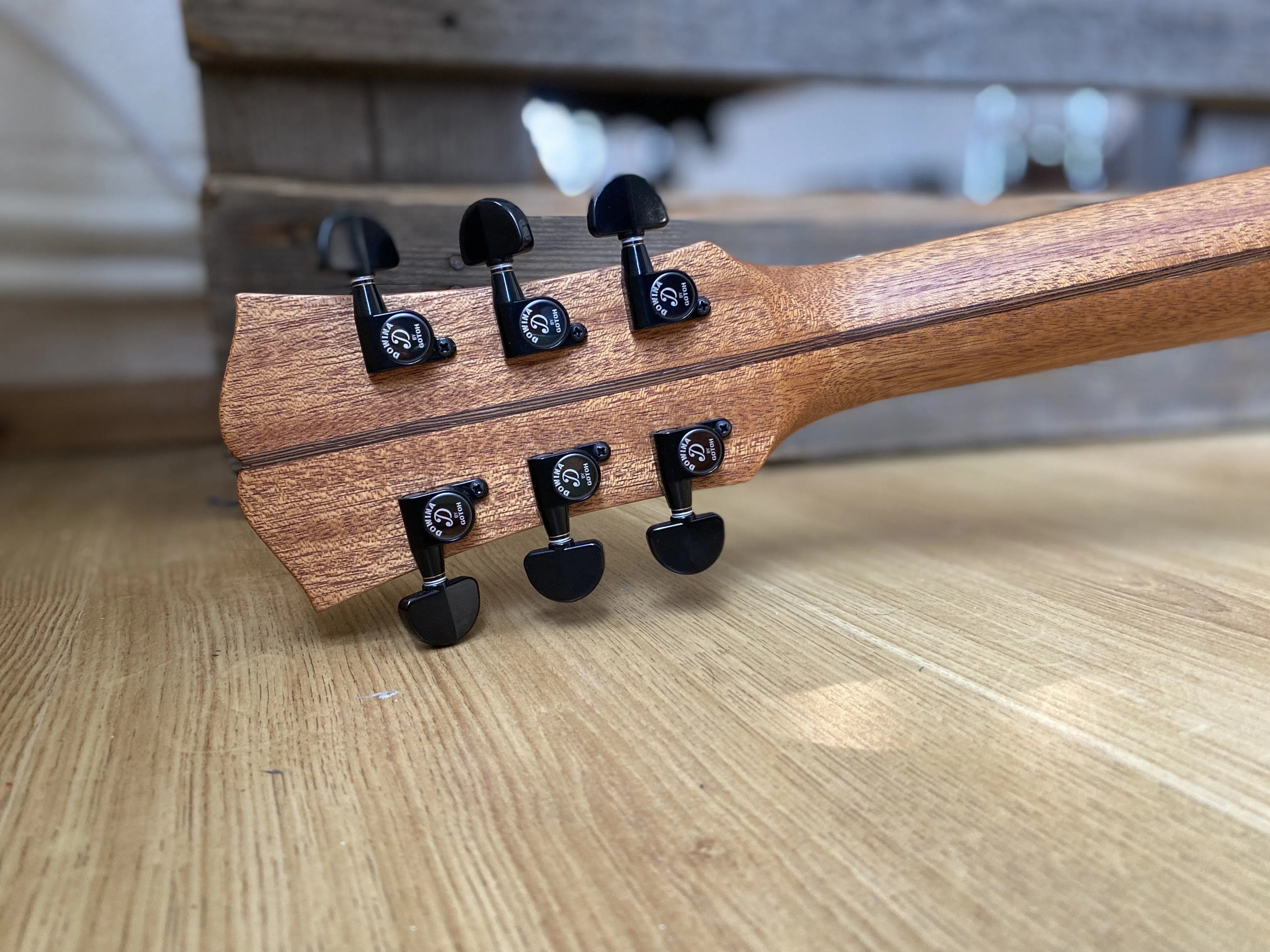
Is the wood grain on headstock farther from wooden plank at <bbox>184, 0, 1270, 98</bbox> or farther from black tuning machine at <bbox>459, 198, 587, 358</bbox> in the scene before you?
wooden plank at <bbox>184, 0, 1270, 98</bbox>

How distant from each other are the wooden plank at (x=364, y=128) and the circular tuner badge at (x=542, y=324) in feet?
2.22

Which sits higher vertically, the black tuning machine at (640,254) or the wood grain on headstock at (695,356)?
the black tuning machine at (640,254)

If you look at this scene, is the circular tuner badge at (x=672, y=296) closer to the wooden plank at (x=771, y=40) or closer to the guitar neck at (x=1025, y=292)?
the guitar neck at (x=1025, y=292)

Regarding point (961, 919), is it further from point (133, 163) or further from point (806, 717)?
point (133, 163)

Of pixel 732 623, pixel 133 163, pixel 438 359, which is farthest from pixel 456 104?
pixel 732 623

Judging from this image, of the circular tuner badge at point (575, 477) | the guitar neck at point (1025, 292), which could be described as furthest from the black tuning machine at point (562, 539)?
the guitar neck at point (1025, 292)

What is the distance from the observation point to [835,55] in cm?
121

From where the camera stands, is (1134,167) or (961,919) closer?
(961,919)

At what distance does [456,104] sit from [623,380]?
2.50 ft

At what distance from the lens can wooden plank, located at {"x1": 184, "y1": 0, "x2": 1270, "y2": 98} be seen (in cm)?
99

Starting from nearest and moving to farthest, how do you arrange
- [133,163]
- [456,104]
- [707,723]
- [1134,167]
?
[707,723] < [456,104] < [133,163] < [1134,167]

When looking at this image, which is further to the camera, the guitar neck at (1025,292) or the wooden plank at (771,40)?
the wooden plank at (771,40)

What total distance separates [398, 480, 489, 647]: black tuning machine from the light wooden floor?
0.06ft

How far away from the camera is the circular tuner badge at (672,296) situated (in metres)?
0.51
